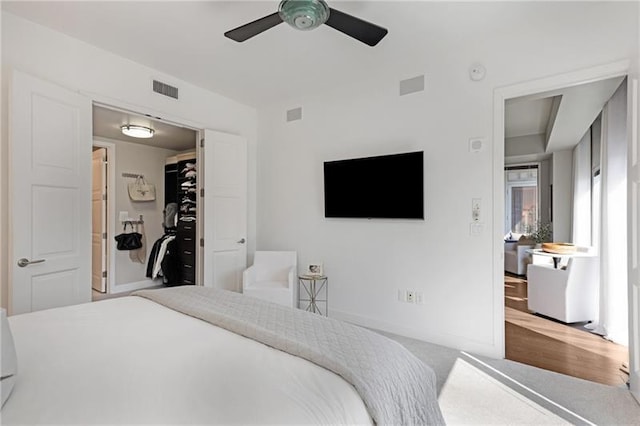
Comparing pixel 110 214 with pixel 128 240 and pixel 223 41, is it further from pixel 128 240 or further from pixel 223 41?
pixel 223 41

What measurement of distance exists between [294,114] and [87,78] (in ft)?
6.86

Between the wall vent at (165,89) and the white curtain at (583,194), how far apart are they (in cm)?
564

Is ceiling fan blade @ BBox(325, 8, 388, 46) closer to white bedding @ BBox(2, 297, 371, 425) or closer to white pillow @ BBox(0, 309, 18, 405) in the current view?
white bedding @ BBox(2, 297, 371, 425)

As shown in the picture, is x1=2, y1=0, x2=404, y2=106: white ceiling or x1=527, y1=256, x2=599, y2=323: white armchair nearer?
x1=2, y1=0, x2=404, y2=106: white ceiling

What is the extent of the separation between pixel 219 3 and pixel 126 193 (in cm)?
379

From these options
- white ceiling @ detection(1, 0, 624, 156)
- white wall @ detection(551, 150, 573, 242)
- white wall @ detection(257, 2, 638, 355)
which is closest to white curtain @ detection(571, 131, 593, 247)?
white wall @ detection(551, 150, 573, 242)

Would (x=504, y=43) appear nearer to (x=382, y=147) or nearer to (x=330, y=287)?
(x=382, y=147)

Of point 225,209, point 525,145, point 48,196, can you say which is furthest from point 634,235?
point 525,145

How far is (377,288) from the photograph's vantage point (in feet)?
11.0

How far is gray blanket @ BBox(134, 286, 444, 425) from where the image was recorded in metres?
1.08

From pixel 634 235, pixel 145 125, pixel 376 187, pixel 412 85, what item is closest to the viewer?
pixel 634 235

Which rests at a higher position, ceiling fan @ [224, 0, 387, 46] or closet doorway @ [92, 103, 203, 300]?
ceiling fan @ [224, 0, 387, 46]

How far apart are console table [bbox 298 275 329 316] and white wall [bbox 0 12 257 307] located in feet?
7.04

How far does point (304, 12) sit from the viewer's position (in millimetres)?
1760
